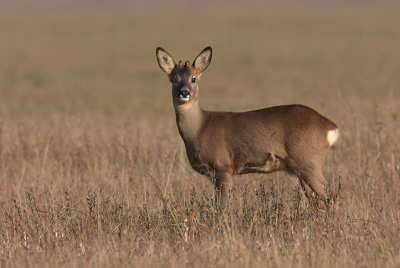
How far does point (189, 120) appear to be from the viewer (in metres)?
6.18

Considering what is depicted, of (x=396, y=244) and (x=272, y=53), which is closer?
(x=396, y=244)

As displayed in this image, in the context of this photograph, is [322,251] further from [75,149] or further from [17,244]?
[75,149]

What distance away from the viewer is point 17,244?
4.84 metres

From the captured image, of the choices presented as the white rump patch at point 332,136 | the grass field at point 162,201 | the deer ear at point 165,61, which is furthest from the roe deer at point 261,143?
the deer ear at point 165,61

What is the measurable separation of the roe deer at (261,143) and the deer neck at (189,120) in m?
0.01

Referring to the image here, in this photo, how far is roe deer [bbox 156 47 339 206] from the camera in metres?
5.70

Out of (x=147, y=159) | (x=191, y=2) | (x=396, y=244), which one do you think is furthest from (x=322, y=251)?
(x=191, y=2)

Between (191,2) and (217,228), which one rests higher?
(191,2)

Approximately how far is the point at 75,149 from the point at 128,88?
16.6 m

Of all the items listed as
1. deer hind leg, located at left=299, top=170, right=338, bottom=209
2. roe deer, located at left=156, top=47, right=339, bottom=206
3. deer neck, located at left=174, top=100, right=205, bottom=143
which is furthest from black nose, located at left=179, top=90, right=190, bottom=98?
deer hind leg, located at left=299, top=170, right=338, bottom=209

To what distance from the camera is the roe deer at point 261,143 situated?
18.7ft

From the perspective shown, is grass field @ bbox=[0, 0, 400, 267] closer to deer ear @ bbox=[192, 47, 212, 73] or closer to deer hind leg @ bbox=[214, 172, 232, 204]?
deer hind leg @ bbox=[214, 172, 232, 204]

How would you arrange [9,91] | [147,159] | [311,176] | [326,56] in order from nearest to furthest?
1. [311,176]
2. [147,159]
3. [9,91]
4. [326,56]

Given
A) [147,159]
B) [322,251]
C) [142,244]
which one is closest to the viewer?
[322,251]
